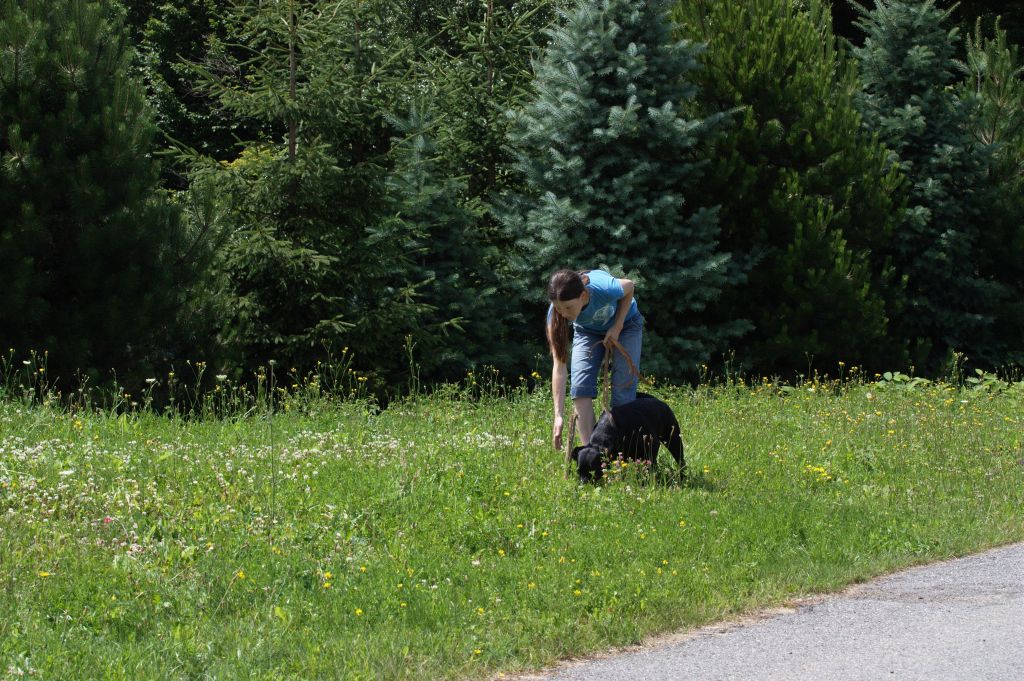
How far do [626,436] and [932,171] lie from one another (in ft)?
40.0

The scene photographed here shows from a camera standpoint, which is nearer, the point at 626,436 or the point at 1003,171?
the point at 626,436

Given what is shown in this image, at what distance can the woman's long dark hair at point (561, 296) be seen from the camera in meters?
7.09

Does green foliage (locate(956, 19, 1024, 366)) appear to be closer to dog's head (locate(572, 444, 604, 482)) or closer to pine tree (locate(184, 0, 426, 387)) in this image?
pine tree (locate(184, 0, 426, 387))

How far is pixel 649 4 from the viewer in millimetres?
13992

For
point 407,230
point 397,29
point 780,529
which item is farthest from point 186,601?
point 397,29

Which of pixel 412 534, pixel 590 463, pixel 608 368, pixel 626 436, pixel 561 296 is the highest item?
pixel 561 296

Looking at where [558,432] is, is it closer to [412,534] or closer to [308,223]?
[412,534]

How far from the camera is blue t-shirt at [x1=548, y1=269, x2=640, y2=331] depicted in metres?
7.44

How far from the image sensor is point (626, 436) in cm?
720

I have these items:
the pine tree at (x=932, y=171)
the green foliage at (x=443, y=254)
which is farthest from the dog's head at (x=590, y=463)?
the pine tree at (x=932, y=171)

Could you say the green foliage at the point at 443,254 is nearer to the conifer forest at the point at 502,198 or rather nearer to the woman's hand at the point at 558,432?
the conifer forest at the point at 502,198

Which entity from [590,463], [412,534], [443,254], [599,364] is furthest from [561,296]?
[443,254]

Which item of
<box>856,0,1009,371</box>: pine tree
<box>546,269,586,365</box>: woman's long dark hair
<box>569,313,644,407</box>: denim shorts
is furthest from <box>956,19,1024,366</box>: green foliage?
<box>546,269,586,365</box>: woman's long dark hair

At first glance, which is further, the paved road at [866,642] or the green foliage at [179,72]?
the green foliage at [179,72]
